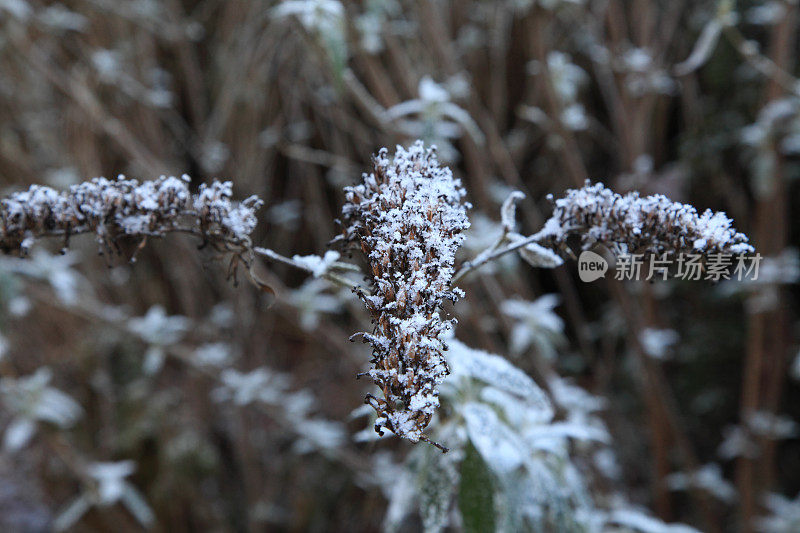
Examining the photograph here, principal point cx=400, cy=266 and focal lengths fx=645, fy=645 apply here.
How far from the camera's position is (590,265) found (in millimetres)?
637

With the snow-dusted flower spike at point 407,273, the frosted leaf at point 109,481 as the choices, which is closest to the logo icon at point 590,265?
the snow-dusted flower spike at point 407,273

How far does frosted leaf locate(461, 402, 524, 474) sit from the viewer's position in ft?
2.16

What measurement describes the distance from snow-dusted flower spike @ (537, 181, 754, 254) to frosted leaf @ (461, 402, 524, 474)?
0.23 metres

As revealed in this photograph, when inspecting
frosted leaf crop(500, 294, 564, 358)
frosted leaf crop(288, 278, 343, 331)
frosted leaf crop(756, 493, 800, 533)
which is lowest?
frosted leaf crop(756, 493, 800, 533)

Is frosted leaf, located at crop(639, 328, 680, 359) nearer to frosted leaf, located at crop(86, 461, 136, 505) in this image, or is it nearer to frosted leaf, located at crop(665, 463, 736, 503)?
frosted leaf, located at crop(665, 463, 736, 503)

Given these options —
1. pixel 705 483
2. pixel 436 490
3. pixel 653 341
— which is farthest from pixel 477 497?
pixel 705 483

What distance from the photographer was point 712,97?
180cm

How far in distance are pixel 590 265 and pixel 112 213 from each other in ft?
1.45

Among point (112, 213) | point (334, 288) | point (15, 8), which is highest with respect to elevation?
point (15, 8)

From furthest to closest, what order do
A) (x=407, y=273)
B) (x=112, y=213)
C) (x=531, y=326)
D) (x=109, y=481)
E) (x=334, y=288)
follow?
1. (x=109, y=481)
2. (x=334, y=288)
3. (x=531, y=326)
4. (x=112, y=213)
5. (x=407, y=273)

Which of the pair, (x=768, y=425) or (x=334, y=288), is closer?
(x=334, y=288)

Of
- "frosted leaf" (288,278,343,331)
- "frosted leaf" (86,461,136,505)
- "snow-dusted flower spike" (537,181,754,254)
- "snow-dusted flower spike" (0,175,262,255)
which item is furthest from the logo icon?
"frosted leaf" (86,461,136,505)

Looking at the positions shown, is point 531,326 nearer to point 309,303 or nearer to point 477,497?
point 309,303

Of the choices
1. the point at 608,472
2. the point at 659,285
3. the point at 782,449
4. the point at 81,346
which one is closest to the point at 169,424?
the point at 81,346
